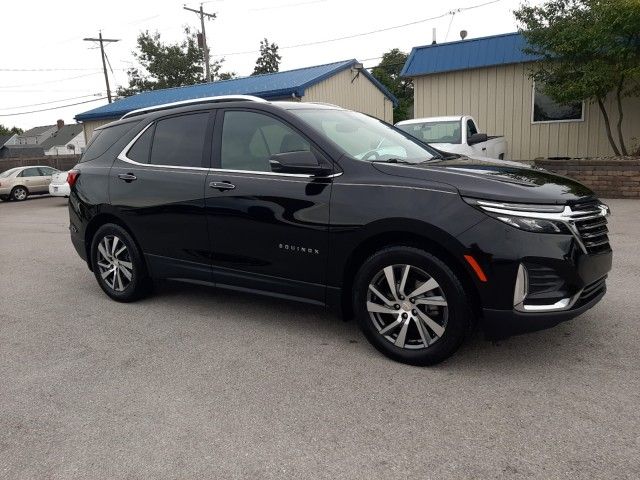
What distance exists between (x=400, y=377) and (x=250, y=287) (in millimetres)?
1430

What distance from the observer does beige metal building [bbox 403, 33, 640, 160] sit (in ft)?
45.0

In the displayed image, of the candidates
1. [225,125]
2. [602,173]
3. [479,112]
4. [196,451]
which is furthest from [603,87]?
[196,451]

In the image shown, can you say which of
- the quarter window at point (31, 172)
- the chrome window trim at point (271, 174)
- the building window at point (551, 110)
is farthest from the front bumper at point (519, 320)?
the quarter window at point (31, 172)

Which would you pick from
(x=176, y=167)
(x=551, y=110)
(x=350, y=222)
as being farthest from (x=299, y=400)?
(x=551, y=110)

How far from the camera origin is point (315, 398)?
10.3 feet

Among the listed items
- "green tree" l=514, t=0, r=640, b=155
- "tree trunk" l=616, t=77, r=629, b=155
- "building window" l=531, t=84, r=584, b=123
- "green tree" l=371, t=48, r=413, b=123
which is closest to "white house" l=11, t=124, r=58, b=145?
"green tree" l=371, t=48, r=413, b=123

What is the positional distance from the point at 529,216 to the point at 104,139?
416 cm

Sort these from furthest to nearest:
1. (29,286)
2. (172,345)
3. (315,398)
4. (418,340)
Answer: (29,286) → (172,345) → (418,340) → (315,398)

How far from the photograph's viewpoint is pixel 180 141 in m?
4.67

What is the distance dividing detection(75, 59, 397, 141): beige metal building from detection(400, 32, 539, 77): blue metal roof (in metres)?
4.28

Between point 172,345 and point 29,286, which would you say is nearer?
point 172,345

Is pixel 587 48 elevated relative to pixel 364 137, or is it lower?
elevated

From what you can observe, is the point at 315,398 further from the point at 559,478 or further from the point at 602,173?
the point at 602,173

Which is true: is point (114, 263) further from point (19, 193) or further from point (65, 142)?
point (65, 142)
